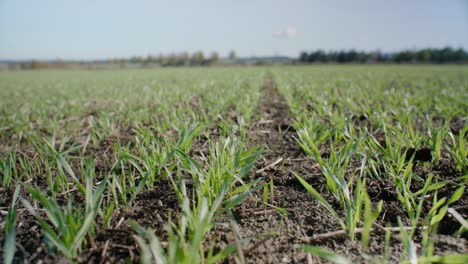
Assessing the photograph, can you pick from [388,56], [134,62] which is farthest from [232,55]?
[388,56]

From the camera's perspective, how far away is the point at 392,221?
4.71 feet

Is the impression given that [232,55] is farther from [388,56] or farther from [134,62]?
[388,56]

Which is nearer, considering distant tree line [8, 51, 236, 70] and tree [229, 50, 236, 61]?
distant tree line [8, 51, 236, 70]

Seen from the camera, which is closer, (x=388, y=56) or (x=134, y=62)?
(x=388, y=56)

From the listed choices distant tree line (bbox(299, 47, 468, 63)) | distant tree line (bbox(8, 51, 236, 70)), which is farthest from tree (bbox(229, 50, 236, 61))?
distant tree line (bbox(299, 47, 468, 63))

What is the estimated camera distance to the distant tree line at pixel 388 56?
66562 millimetres

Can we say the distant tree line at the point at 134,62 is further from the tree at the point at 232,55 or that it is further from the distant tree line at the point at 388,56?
the distant tree line at the point at 388,56

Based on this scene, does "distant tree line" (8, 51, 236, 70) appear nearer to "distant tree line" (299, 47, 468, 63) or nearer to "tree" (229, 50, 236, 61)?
"tree" (229, 50, 236, 61)

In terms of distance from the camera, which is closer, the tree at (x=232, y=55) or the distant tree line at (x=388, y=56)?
the distant tree line at (x=388, y=56)

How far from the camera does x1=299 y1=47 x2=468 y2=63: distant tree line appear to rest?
66.6m

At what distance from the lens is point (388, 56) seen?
243ft

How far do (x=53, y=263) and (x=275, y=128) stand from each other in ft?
9.82

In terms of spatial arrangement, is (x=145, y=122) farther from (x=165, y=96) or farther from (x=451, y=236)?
(x=451, y=236)

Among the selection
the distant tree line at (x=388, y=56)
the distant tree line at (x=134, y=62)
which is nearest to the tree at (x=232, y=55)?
the distant tree line at (x=134, y=62)
